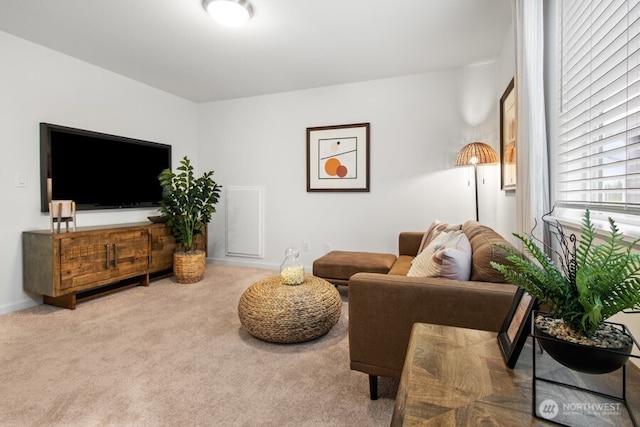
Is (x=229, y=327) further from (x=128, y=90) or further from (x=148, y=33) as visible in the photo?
(x=128, y=90)

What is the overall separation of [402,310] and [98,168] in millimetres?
3551

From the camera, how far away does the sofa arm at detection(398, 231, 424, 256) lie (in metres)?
3.41

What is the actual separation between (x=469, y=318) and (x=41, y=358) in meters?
2.52

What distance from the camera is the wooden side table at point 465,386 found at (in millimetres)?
648

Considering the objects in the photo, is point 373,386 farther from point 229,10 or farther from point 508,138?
point 229,10

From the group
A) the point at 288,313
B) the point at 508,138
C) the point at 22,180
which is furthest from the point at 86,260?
the point at 508,138

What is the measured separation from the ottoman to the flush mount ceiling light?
2152 millimetres

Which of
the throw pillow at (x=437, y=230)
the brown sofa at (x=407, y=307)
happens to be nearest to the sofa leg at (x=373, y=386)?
the brown sofa at (x=407, y=307)

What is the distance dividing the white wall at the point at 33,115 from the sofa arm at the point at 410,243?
327 centimetres

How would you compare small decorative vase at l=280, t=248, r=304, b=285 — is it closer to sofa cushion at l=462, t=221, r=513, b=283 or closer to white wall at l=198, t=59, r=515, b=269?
sofa cushion at l=462, t=221, r=513, b=283

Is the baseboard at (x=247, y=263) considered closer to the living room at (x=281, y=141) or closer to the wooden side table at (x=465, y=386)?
the living room at (x=281, y=141)

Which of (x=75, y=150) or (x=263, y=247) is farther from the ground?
(x=75, y=150)

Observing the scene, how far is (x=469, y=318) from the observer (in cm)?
138

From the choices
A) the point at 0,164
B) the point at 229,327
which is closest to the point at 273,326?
the point at 229,327
